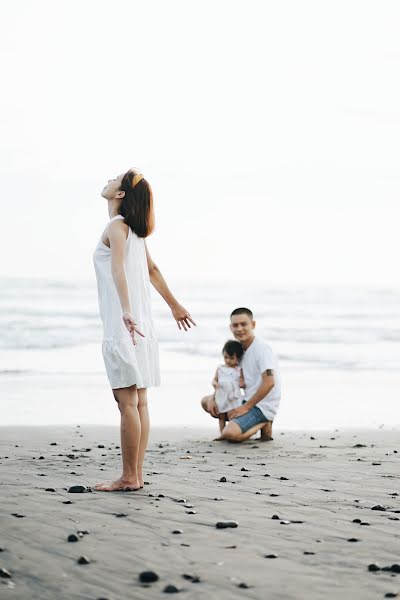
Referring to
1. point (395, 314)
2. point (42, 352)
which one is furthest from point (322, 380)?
point (395, 314)

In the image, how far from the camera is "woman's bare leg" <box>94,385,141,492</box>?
551 cm

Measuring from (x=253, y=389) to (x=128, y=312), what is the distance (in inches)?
146


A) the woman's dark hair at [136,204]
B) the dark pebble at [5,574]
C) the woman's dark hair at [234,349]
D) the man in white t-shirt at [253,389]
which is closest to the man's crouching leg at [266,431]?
the man in white t-shirt at [253,389]

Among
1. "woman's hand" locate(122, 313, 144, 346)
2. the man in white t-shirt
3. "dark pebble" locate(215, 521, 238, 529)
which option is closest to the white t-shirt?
the man in white t-shirt

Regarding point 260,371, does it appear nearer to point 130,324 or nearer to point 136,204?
point 136,204

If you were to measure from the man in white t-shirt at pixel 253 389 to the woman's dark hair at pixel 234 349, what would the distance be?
5cm

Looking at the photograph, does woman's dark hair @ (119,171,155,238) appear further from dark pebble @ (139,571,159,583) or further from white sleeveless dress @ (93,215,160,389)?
dark pebble @ (139,571,159,583)

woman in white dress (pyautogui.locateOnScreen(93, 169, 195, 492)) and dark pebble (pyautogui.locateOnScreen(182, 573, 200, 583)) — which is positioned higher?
woman in white dress (pyautogui.locateOnScreen(93, 169, 195, 492))

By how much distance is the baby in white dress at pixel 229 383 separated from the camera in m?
8.98

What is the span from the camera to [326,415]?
10.6 metres

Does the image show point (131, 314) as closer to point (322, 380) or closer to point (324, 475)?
point (324, 475)

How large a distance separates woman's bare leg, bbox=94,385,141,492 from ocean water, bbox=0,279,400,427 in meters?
4.19

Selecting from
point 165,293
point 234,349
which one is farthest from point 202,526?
point 234,349

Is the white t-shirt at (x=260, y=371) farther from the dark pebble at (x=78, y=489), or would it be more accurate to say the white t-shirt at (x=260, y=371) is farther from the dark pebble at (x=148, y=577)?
the dark pebble at (x=148, y=577)
